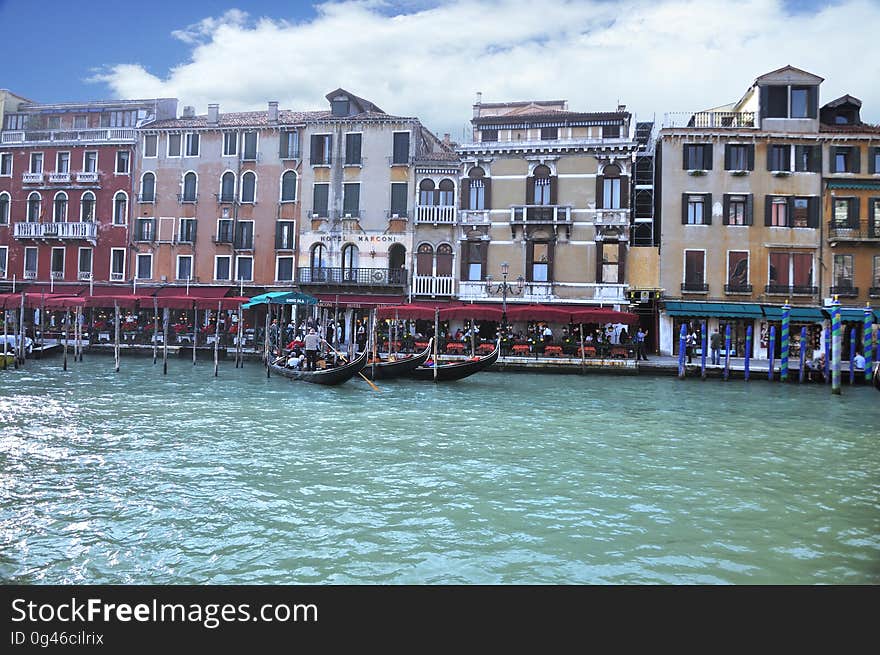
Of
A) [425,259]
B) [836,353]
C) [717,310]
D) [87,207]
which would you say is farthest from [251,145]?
[836,353]

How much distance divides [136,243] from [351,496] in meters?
25.7

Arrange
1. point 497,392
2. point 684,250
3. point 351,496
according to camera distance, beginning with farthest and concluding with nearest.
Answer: point 684,250, point 497,392, point 351,496

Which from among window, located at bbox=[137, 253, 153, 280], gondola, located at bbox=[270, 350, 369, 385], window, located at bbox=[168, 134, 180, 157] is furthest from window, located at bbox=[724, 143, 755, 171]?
window, located at bbox=[137, 253, 153, 280]

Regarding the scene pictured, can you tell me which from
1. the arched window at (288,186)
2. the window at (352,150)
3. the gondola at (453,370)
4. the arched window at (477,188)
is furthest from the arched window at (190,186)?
the gondola at (453,370)

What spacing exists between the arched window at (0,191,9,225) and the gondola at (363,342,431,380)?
70.4ft

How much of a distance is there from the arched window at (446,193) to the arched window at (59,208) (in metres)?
17.1

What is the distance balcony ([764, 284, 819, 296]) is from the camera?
2439cm

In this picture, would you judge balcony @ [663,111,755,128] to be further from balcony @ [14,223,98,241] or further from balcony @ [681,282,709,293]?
balcony @ [14,223,98,241]

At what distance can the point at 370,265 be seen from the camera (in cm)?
2752

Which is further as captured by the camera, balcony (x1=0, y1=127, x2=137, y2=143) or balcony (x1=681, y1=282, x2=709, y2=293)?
balcony (x1=0, y1=127, x2=137, y2=143)

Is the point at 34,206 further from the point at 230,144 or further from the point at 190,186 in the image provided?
the point at 230,144

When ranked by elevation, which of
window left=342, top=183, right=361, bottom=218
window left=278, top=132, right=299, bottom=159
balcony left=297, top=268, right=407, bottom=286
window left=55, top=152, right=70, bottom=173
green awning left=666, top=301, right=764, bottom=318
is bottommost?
green awning left=666, top=301, right=764, bottom=318
